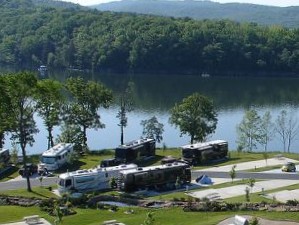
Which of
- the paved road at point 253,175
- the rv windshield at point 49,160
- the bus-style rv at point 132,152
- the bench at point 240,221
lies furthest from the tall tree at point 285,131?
the bench at point 240,221

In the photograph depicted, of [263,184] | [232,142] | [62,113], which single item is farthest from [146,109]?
[263,184]

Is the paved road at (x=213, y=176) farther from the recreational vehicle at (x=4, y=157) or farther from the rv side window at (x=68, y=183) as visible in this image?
the recreational vehicle at (x=4, y=157)

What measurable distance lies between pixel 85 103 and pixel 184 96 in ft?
196

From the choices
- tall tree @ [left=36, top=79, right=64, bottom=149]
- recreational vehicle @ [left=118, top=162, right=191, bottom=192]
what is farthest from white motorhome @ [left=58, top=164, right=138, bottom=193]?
tall tree @ [left=36, top=79, right=64, bottom=149]

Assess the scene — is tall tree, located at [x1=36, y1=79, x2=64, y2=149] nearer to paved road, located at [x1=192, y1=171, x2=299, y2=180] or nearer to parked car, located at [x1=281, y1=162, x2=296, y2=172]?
paved road, located at [x1=192, y1=171, x2=299, y2=180]

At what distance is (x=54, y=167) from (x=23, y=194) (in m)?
8.86

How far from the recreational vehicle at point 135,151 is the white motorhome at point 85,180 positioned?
713 centimetres

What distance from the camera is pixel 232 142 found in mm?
82625

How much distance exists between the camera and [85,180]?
4609cm

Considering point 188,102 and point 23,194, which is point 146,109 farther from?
point 23,194

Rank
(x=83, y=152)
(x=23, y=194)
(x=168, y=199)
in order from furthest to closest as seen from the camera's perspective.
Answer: (x=83, y=152), (x=23, y=194), (x=168, y=199)

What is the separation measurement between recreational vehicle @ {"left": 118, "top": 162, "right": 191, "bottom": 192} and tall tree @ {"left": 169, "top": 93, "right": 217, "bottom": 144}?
17213 mm

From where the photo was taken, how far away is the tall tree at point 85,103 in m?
65.5

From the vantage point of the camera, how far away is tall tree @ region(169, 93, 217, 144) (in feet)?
212
